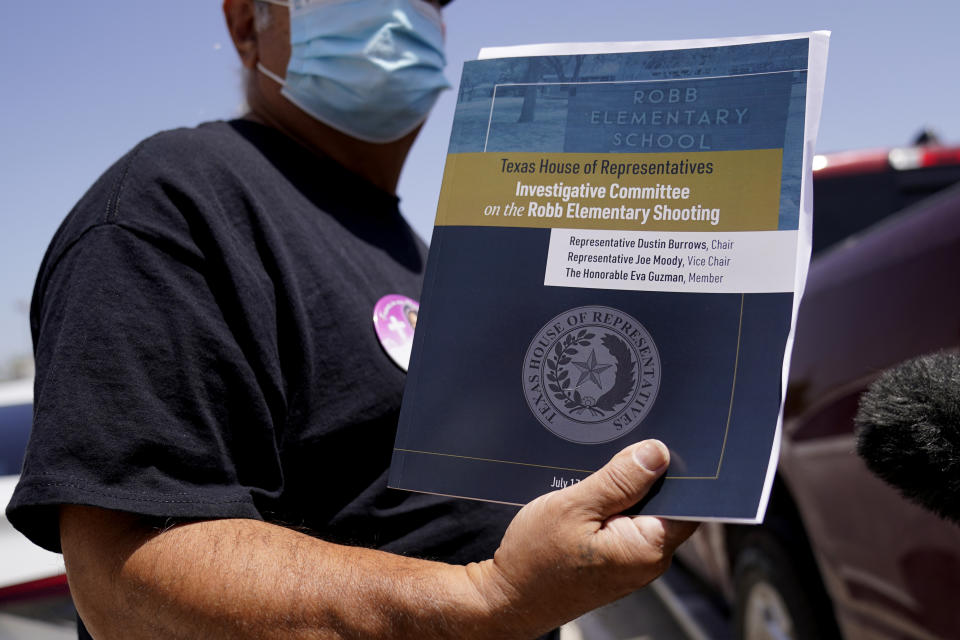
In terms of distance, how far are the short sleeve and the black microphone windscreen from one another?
0.81 m

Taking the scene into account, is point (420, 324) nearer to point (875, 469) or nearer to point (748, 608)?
point (875, 469)

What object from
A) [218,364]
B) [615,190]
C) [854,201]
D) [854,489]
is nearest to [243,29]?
[218,364]

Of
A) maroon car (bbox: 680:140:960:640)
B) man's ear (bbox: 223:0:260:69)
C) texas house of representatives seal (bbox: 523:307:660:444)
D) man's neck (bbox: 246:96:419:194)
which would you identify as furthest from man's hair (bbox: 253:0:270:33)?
maroon car (bbox: 680:140:960:640)

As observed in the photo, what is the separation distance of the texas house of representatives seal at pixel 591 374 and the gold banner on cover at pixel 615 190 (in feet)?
0.44

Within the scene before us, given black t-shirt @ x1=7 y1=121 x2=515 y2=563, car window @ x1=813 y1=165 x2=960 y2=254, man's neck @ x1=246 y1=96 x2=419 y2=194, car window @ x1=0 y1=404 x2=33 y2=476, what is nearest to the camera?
black t-shirt @ x1=7 y1=121 x2=515 y2=563

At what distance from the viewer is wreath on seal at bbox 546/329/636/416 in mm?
986

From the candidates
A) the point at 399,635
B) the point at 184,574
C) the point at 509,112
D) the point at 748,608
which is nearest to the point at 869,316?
the point at 748,608

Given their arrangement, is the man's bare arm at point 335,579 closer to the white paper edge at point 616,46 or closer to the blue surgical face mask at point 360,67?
the white paper edge at point 616,46

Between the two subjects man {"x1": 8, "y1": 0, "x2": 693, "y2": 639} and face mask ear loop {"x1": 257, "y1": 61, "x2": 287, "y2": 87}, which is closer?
man {"x1": 8, "y1": 0, "x2": 693, "y2": 639}

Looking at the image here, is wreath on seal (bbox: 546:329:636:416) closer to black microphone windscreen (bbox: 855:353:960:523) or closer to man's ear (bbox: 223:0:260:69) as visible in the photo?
black microphone windscreen (bbox: 855:353:960:523)

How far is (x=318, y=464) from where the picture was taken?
1.23m

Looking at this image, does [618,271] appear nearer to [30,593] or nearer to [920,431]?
[920,431]

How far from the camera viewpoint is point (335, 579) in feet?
3.28

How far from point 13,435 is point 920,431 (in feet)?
8.87
